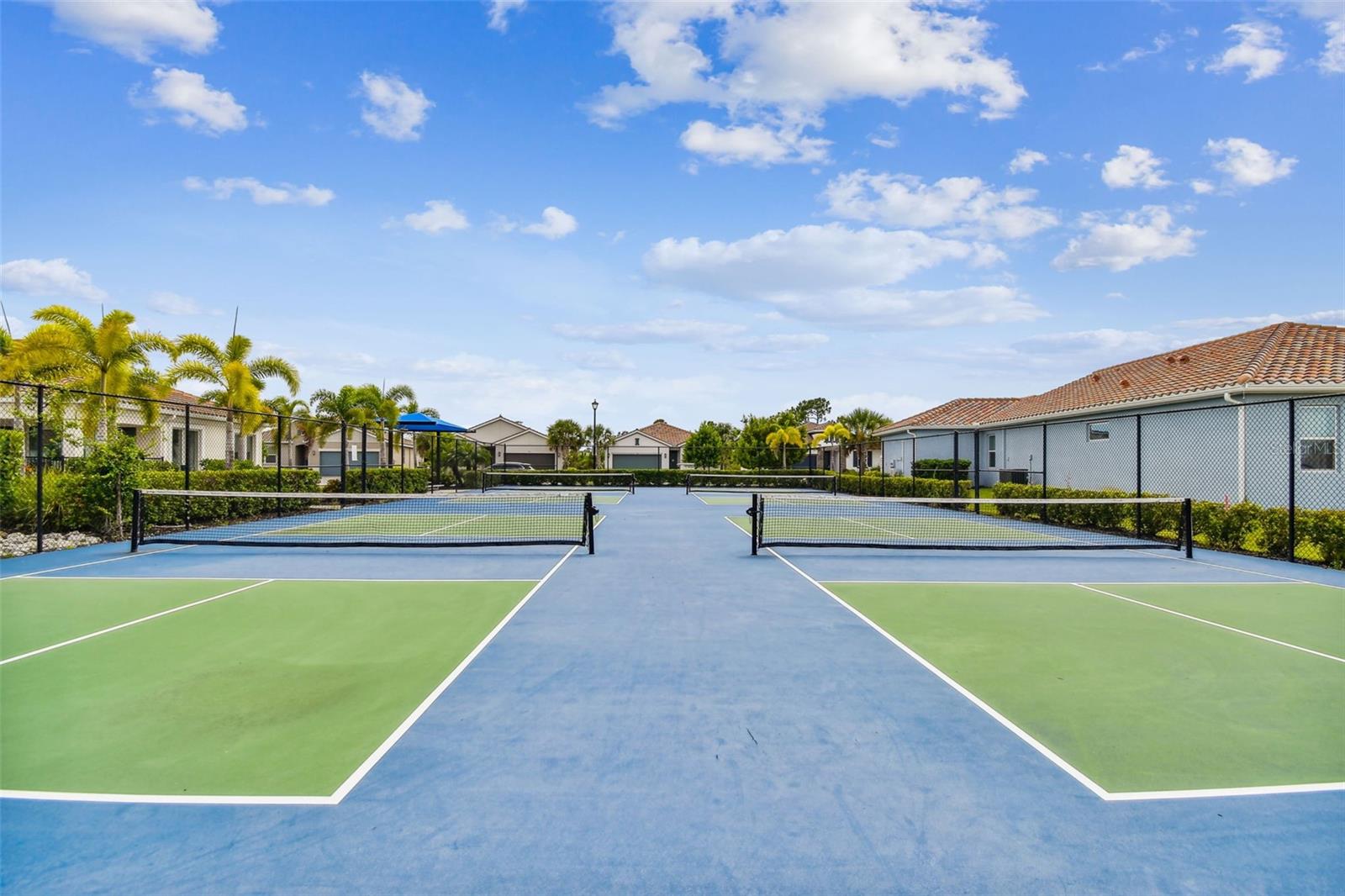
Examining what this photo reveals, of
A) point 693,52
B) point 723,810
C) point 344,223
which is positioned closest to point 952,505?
point 693,52

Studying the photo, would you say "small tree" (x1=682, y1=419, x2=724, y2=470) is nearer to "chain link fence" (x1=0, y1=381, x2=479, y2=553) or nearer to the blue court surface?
"chain link fence" (x1=0, y1=381, x2=479, y2=553)

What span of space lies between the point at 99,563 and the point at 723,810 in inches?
465

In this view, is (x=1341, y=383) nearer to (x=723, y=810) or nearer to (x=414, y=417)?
(x=723, y=810)

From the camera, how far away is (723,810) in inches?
134

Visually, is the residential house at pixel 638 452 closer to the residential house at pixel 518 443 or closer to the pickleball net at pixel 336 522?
the residential house at pixel 518 443

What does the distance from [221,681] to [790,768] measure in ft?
14.3

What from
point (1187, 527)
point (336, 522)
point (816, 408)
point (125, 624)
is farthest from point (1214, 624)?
point (816, 408)

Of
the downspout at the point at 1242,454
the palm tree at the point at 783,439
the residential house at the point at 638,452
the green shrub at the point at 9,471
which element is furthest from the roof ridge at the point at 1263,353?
the residential house at the point at 638,452

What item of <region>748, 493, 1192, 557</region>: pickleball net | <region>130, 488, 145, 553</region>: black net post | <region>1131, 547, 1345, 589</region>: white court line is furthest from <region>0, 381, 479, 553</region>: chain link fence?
<region>1131, 547, 1345, 589</region>: white court line

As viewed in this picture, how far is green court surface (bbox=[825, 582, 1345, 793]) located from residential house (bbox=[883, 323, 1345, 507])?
5.26 meters

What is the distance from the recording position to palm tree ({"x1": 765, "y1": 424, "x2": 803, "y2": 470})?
55.7 meters

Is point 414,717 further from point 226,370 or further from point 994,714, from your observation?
point 226,370

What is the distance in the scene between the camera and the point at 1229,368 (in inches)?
704

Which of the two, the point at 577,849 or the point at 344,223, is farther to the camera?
the point at 344,223
